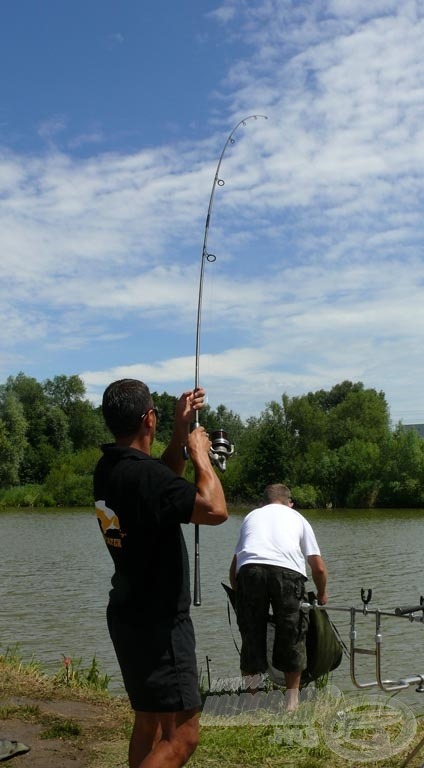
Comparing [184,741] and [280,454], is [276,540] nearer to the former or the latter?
[184,741]

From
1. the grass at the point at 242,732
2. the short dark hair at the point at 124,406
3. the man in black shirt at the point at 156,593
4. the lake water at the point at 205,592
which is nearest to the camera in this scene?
the man in black shirt at the point at 156,593

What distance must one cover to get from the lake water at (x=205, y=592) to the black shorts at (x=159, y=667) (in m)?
5.01

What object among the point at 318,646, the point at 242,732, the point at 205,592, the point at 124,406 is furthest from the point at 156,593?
the point at 205,592

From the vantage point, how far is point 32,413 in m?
72.4

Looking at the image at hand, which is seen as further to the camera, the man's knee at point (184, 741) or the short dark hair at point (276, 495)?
the short dark hair at point (276, 495)

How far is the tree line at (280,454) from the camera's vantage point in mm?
54594

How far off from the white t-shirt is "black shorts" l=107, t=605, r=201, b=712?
2592mm

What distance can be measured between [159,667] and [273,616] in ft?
9.03

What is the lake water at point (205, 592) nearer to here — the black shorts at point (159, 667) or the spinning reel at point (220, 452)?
the spinning reel at point (220, 452)

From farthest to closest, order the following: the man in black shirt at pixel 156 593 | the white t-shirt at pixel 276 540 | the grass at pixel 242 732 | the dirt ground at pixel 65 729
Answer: the white t-shirt at pixel 276 540
the dirt ground at pixel 65 729
the grass at pixel 242 732
the man in black shirt at pixel 156 593

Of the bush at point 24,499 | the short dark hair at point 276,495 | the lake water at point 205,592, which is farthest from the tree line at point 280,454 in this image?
the short dark hair at point 276,495

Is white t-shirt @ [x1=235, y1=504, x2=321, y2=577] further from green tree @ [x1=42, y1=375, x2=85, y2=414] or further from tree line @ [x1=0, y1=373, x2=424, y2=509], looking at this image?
green tree @ [x1=42, y1=375, x2=85, y2=414]

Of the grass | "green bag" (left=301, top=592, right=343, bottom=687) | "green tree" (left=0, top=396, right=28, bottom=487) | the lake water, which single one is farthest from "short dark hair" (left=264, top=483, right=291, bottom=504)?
"green tree" (left=0, top=396, right=28, bottom=487)

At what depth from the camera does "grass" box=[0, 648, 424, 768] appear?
177 inches
